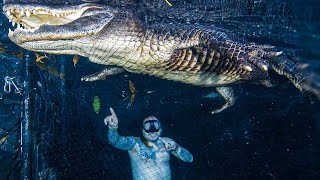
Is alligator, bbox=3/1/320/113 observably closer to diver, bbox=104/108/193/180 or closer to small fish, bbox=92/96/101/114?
diver, bbox=104/108/193/180

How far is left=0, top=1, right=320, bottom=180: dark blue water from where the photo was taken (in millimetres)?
4376

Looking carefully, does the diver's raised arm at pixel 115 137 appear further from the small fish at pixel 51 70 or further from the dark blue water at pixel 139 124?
the small fish at pixel 51 70

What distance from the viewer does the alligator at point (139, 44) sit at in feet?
11.5

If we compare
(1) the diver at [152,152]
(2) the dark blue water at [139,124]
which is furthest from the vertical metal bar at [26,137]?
(1) the diver at [152,152]

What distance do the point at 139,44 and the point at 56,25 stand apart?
1.16m

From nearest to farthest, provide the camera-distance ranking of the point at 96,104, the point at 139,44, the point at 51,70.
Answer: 1. the point at 139,44
2. the point at 51,70
3. the point at 96,104

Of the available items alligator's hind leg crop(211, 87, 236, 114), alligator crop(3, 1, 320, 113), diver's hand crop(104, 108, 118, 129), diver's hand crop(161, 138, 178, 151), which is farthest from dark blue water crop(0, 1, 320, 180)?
diver's hand crop(161, 138, 178, 151)

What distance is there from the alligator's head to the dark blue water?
0.80 m

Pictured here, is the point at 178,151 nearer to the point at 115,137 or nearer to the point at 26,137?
the point at 115,137

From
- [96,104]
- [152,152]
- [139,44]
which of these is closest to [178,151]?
[152,152]

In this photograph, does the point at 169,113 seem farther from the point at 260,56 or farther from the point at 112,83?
the point at 260,56

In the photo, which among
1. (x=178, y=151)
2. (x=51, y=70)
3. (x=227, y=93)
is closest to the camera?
(x=51, y=70)

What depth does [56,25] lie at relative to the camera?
11.5ft

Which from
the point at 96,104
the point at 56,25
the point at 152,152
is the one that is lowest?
the point at 152,152
